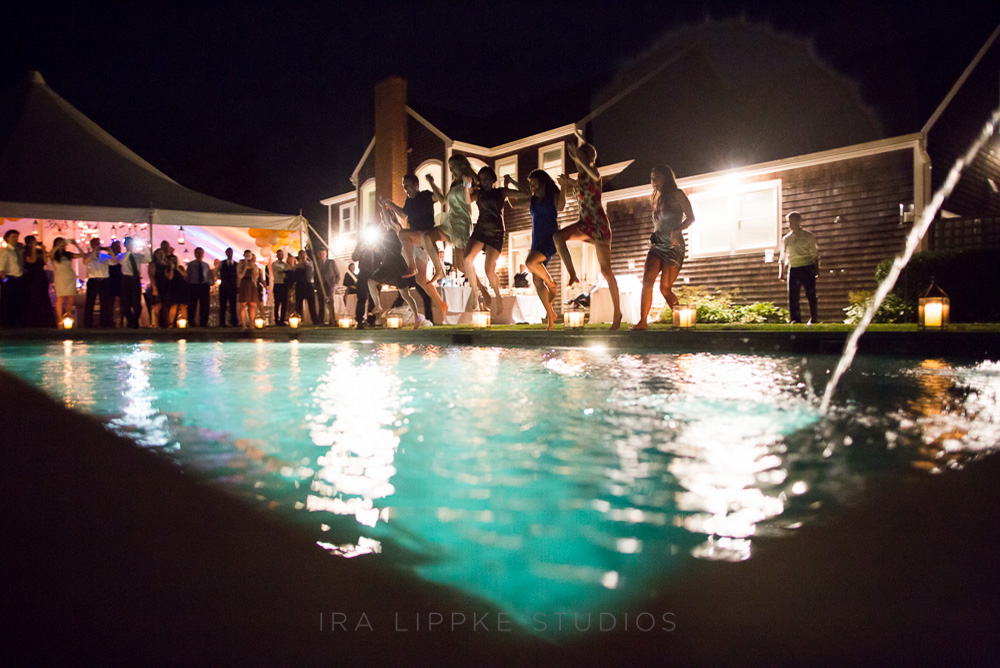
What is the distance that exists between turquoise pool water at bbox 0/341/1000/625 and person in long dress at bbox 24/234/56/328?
33.7ft

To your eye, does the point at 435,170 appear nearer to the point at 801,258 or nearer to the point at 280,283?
the point at 280,283

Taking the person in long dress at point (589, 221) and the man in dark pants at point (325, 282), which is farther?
the man in dark pants at point (325, 282)

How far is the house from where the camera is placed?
11531mm

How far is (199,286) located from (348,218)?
12556 millimetres

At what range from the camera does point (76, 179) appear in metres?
12.0

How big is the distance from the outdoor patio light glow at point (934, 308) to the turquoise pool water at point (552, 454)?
2581 millimetres

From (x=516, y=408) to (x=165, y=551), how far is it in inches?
60.2

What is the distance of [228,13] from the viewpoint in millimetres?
33688

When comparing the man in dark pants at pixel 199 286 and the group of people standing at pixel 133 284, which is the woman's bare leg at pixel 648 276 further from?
the man in dark pants at pixel 199 286

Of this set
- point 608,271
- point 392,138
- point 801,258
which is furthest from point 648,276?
point 392,138

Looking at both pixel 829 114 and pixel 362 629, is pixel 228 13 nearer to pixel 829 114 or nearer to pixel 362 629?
pixel 829 114

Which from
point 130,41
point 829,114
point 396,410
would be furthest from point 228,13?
point 396,410

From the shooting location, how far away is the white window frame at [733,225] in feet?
41.9

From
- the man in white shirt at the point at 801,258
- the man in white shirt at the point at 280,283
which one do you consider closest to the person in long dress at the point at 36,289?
the man in white shirt at the point at 280,283
